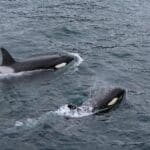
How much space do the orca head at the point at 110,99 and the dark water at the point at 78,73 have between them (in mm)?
404

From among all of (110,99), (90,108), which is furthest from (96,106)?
(110,99)

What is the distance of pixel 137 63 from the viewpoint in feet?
86.5

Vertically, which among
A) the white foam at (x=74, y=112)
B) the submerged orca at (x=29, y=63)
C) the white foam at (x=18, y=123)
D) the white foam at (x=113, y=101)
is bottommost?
the white foam at (x=18, y=123)

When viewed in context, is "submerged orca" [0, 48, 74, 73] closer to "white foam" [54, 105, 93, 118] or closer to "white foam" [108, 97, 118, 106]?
"white foam" [54, 105, 93, 118]

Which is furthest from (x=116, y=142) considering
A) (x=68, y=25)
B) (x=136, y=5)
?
(x=136, y=5)

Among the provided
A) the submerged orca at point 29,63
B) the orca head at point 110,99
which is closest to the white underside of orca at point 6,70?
the submerged orca at point 29,63

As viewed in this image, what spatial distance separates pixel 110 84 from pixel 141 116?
139 inches

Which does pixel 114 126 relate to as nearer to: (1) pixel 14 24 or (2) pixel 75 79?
(2) pixel 75 79

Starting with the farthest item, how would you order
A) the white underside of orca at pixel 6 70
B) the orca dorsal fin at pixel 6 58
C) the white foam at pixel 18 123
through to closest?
the white underside of orca at pixel 6 70, the orca dorsal fin at pixel 6 58, the white foam at pixel 18 123

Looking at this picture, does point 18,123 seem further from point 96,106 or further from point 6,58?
point 6,58

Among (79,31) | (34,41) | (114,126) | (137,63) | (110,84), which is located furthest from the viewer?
(79,31)

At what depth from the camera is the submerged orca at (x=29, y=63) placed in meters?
24.7

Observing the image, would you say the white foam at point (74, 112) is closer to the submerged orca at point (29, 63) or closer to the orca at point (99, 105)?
the orca at point (99, 105)

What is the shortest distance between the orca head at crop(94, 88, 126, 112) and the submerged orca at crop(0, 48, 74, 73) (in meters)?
4.86
